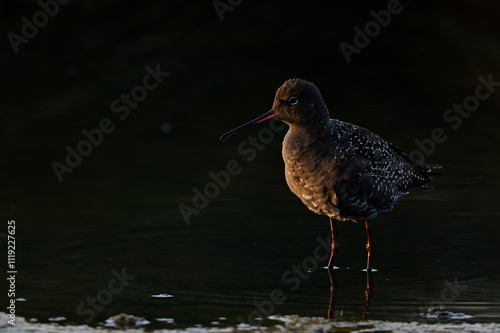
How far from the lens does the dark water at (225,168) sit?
24.9ft

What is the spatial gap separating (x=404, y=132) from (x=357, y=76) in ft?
12.4

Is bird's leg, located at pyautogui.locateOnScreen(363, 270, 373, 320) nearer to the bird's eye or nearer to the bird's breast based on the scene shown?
the bird's breast

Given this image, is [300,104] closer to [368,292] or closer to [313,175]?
[313,175]

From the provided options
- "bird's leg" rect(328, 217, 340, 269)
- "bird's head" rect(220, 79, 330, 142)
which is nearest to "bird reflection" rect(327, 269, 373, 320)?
"bird's leg" rect(328, 217, 340, 269)

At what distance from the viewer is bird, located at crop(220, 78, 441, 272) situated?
8.41 m

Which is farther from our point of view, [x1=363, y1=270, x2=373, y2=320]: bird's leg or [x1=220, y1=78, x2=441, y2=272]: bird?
[x1=220, y1=78, x2=441, y2=272]: bird

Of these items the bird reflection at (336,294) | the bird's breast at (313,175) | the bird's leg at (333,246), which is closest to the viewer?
the bird reflection at (336,294)

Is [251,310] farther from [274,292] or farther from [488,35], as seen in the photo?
[488,35]

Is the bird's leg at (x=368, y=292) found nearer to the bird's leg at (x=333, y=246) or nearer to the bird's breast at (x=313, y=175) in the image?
the bird's leg at (x=333, y=246)

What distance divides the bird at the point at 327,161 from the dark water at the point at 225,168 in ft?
1.79

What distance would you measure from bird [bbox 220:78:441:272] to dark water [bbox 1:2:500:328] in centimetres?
54

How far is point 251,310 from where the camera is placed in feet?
23.0

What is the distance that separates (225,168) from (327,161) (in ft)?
14.2

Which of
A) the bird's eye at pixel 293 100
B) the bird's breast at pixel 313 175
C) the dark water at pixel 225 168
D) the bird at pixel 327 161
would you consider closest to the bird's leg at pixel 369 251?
the bird at pixel 327 161
